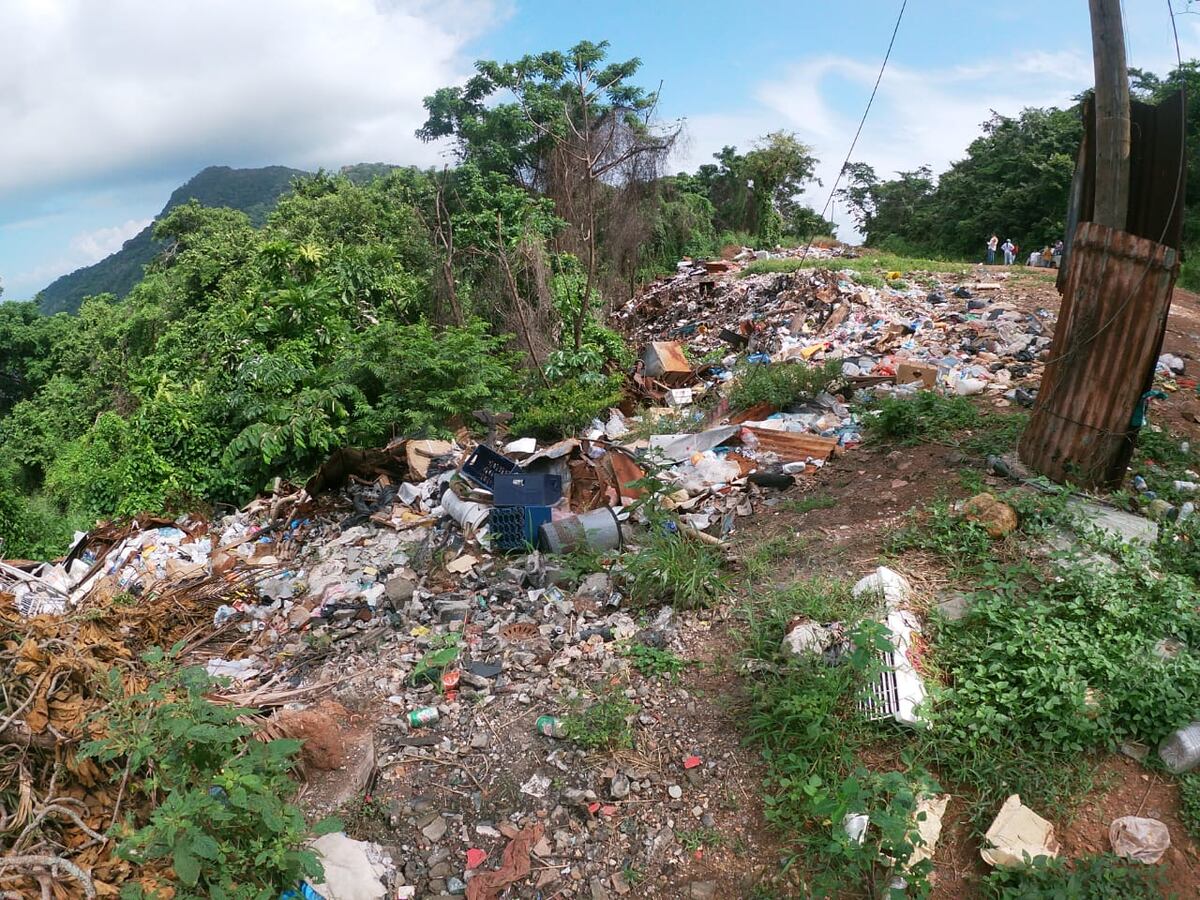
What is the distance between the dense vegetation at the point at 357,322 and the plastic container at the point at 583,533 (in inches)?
107

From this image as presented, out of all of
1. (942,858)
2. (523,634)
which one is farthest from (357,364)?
(942,858)

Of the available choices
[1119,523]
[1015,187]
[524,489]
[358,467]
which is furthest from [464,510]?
[1015,187]

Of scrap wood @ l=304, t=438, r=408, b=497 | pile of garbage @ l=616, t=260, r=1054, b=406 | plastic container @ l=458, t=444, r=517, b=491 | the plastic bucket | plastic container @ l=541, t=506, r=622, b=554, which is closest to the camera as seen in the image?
plastic container @ l=541, t=506, r=622, b=554

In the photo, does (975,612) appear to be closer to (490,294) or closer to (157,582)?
(157,582)

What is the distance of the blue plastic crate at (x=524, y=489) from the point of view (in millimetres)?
4316

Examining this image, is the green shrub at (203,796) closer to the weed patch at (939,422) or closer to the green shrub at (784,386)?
the weed patch at (939,422)

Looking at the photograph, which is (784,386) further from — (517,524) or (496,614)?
(496,614)

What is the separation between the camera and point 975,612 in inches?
106

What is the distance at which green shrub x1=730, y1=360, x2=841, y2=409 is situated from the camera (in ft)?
19.3

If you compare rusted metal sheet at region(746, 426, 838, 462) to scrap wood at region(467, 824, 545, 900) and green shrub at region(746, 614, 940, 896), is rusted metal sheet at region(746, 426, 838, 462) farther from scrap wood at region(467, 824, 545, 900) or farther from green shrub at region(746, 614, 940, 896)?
scrap wood at region(467, 824, 545, 900)

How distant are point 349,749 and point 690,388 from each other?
19.0ft

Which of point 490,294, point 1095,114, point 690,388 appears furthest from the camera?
point 490,294

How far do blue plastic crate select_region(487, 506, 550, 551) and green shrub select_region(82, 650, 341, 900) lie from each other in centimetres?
193

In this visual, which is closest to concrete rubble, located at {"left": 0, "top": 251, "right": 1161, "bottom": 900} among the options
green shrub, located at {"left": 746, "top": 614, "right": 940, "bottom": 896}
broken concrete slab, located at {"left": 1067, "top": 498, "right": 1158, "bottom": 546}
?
green shrub, located at {"left": 746, "top": 614, "right": 940, "bottom": 896}
